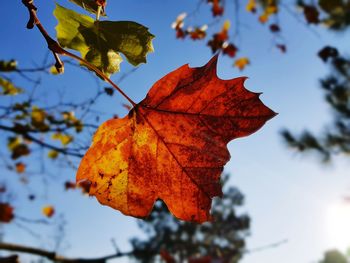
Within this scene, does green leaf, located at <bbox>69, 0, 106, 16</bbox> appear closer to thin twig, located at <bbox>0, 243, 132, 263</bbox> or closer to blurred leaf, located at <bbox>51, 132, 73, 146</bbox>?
thin twig, located at <bbox>0, 243, 132, 263</bbox>

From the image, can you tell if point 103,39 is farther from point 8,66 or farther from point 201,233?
point 201,233

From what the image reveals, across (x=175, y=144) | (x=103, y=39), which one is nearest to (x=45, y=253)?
(x=175, y=144)

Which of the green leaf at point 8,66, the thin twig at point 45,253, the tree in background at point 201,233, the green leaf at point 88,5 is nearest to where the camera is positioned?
the green leaf at point 88,5

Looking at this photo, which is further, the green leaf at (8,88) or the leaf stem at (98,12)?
the green leaf at (8,88)

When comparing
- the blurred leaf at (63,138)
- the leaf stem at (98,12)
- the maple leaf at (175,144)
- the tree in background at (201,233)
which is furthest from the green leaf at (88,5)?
the tree in background at (201,233)

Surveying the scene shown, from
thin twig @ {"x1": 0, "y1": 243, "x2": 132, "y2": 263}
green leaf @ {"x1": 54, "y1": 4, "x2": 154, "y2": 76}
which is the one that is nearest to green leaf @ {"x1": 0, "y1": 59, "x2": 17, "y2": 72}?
thin twig @ {"x1": 0, "y1": 243, "x2": 132, "y2": 263}

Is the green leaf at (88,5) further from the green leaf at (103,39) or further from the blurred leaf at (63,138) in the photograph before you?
the blurred leaf at (63,138)
